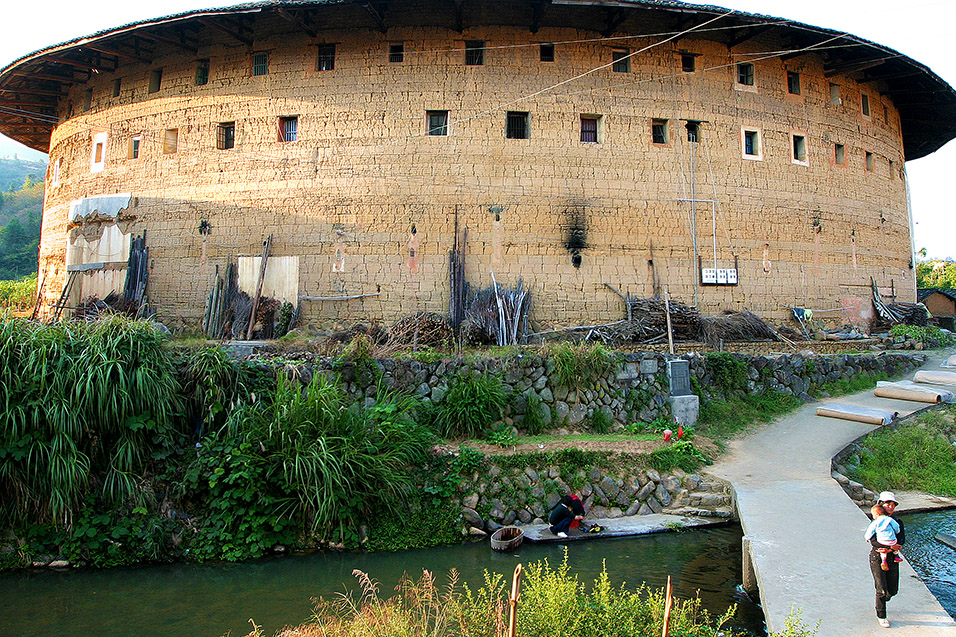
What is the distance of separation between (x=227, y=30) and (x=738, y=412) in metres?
14.6

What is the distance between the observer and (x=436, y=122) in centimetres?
1455

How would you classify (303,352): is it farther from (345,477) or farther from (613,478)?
(613,478)

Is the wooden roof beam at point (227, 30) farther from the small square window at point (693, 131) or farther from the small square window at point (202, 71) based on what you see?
the small square window at point (693, 131)

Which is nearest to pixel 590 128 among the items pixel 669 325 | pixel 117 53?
pixel 669 325

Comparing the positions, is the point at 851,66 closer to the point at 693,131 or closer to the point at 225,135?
the point at 693,131

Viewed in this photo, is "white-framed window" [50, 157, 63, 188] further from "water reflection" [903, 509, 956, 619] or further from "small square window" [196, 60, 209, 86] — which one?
"water reflection" [903, 509, 956, 619]

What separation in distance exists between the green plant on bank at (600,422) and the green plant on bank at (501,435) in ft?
4.89

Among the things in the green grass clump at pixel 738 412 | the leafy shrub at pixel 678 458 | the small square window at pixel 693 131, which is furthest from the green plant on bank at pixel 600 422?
the small square window at pixel 693 131

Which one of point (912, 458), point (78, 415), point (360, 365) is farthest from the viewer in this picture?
point (360, 365)

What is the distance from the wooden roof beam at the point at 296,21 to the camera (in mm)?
13758

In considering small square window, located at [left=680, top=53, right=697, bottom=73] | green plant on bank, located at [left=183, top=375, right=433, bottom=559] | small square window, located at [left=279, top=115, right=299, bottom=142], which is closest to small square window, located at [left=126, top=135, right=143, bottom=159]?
small square window, located at [left=279, top=115, right=299, bottom=142]

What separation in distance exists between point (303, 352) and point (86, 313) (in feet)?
28.5

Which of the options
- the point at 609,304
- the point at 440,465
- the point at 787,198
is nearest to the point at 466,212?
the point at 609,304

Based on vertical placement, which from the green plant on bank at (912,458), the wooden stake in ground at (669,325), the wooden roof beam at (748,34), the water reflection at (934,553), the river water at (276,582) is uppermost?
the wooden roof beam at (748,34)
